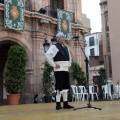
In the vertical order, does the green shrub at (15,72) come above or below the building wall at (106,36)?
below

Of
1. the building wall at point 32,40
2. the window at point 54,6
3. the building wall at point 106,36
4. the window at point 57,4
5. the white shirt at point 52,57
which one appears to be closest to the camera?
the white shirt at point 52,57

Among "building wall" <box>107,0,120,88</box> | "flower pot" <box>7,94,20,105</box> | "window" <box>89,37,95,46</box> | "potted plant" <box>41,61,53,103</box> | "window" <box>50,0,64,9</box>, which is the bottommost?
"flower pot" <box>7,94,20,105</box>

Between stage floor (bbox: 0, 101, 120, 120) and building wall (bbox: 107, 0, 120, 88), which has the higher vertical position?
building wall (bbox: 107, 0, 120, 88)

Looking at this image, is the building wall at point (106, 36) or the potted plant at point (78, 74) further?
the building wall at point (106, 36)

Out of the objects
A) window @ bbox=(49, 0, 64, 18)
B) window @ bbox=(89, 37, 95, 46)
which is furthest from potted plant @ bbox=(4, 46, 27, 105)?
window @ bbox=(89, 37, 95, 46)

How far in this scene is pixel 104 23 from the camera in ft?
128

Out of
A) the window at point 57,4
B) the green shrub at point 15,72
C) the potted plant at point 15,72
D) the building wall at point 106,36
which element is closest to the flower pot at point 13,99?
the potted plant at point 15,72

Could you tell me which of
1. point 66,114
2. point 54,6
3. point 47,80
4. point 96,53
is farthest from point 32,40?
point 96,53

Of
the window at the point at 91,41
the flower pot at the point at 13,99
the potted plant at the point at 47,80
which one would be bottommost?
the flower pot at the point at 13,99

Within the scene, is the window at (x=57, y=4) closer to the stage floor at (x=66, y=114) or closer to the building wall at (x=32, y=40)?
the building wall at (x=32, y=40)

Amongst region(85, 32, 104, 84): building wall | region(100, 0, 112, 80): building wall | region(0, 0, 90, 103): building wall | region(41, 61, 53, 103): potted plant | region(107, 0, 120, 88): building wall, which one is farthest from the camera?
region(85, 32, 104, 84): building wall

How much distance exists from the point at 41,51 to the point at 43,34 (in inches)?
39.5

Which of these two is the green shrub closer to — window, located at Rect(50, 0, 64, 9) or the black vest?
window, located at Rect(50, 0, 64, 9)

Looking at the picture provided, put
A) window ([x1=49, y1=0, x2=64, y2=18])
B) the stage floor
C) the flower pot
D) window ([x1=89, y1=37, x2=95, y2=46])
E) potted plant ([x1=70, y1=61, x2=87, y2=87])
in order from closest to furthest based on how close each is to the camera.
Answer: the stage floor
the flower pot
potted plant ([x1=70, y1=61, x2=87, y2=87])
window ([x1=49, y1=0, x2=64, y2=18])
window ([x1=89, y1=37, x2=95, y2=46])
